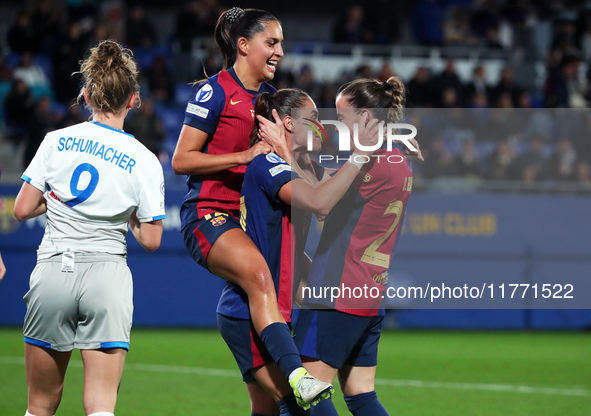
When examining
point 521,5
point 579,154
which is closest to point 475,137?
point 579,154

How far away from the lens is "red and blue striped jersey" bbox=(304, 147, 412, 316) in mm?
4148

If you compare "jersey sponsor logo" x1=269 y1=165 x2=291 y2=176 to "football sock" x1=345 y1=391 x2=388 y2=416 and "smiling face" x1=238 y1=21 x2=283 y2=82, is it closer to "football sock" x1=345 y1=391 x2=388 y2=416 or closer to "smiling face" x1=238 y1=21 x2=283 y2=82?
"smiling face" x1=238 y1=21 x2=283 y2=82

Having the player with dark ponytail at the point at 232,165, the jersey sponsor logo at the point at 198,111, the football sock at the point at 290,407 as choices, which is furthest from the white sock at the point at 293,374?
the jersey sponsor logo at the point at 198,111

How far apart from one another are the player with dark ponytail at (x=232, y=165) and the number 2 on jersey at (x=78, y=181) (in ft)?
2.07

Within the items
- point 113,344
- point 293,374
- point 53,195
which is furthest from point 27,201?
point 293,374

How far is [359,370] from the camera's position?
4355mm

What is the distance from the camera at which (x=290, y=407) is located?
12.8 ft

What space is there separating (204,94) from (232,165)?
469 mm

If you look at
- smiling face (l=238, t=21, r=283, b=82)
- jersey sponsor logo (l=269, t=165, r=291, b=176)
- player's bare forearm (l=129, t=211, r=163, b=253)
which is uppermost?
smiling face (l=238, t=21, r=283, b=82)

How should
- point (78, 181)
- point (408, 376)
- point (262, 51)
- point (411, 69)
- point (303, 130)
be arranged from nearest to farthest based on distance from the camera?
point (78, 181), point (303, 130), point (262, 51), point (408, 376), point (411, 69)

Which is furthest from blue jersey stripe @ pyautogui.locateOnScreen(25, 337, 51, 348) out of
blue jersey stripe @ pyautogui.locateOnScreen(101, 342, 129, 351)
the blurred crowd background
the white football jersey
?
the blurred crowd background

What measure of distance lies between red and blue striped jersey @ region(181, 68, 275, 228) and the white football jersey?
0.53 m

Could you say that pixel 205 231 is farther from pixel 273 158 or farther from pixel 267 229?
pixel 273 158

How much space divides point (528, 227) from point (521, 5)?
8762 millimetres
